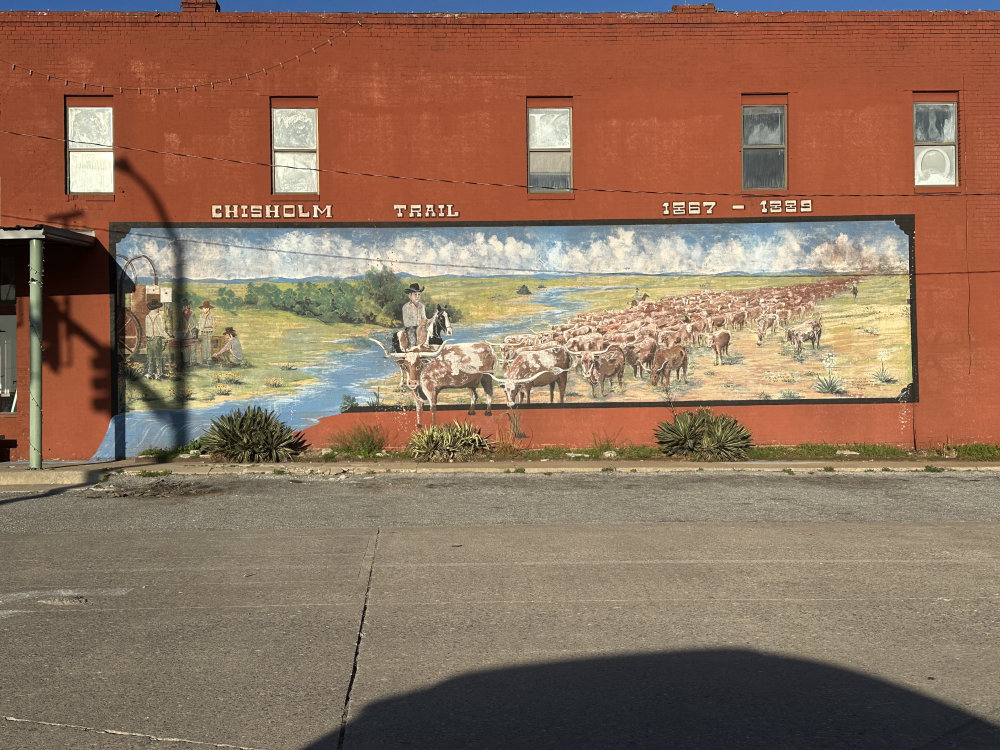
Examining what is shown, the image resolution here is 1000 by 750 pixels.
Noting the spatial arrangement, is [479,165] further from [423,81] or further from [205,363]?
[205,363]

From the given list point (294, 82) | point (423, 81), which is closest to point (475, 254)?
point (423, 81)

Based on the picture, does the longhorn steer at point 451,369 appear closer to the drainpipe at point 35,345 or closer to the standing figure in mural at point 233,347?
the standing figure in mural at point 233,347

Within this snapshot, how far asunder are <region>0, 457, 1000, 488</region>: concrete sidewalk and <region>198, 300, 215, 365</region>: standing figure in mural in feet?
6.76

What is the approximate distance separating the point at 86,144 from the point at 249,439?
21.9 ft

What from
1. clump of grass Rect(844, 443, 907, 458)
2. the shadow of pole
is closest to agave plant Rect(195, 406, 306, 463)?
the shadow of pole

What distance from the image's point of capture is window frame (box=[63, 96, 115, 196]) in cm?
1900

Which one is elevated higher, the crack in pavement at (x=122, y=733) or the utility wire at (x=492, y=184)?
the utility wire at (x=492, y=184)

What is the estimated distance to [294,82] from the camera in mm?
19312

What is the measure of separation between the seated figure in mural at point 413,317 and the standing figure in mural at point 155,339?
4.66 meters

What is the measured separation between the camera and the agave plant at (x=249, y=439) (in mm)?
18172

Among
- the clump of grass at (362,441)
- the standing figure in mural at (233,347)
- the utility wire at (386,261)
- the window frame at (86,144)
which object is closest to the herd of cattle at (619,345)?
the utility wire at (386,261)

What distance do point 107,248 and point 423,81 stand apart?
6975 millimetres

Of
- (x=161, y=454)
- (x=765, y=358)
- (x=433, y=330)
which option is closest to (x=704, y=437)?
(x=765, y=358)

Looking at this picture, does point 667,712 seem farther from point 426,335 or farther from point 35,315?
point 426,335
